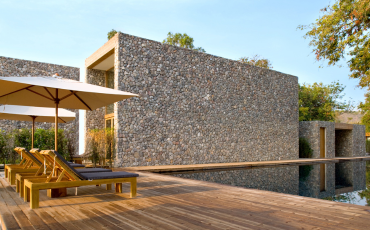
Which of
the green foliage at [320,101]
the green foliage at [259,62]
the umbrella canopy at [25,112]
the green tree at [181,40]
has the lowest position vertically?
the umbrella canopy at [25,112]

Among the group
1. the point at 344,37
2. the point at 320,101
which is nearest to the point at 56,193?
the point at 344,37

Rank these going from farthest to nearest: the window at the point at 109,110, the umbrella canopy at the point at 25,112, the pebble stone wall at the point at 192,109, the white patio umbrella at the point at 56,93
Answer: the window at the point at 109,110
the pebble stone wall at the point at 192,109
the umbrella canopy at the point at 25,112
the white patio umbrella at the point at 56,93

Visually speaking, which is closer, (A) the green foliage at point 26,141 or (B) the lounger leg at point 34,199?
(B) the lounger leg at point 34,199

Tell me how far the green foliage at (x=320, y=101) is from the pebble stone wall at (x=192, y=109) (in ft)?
38.9

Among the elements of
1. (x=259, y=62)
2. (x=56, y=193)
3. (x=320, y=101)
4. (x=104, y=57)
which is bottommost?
(x=56, y=193)

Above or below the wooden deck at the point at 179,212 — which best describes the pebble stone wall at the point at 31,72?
above

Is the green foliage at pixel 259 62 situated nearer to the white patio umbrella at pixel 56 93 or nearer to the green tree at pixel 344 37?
the green tree at pixel 344 37

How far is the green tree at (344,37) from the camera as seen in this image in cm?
952

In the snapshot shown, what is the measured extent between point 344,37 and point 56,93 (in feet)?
31.7

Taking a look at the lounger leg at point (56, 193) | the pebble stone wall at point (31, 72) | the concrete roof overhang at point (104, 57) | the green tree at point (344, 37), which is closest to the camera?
the lounger leg at point (56, 193)

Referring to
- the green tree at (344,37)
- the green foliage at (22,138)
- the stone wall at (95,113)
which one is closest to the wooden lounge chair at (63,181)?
the green foliage at (22,138)

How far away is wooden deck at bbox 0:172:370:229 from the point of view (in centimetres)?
286

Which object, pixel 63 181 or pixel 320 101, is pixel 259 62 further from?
pixel 63 181

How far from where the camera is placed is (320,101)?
27.9 m
